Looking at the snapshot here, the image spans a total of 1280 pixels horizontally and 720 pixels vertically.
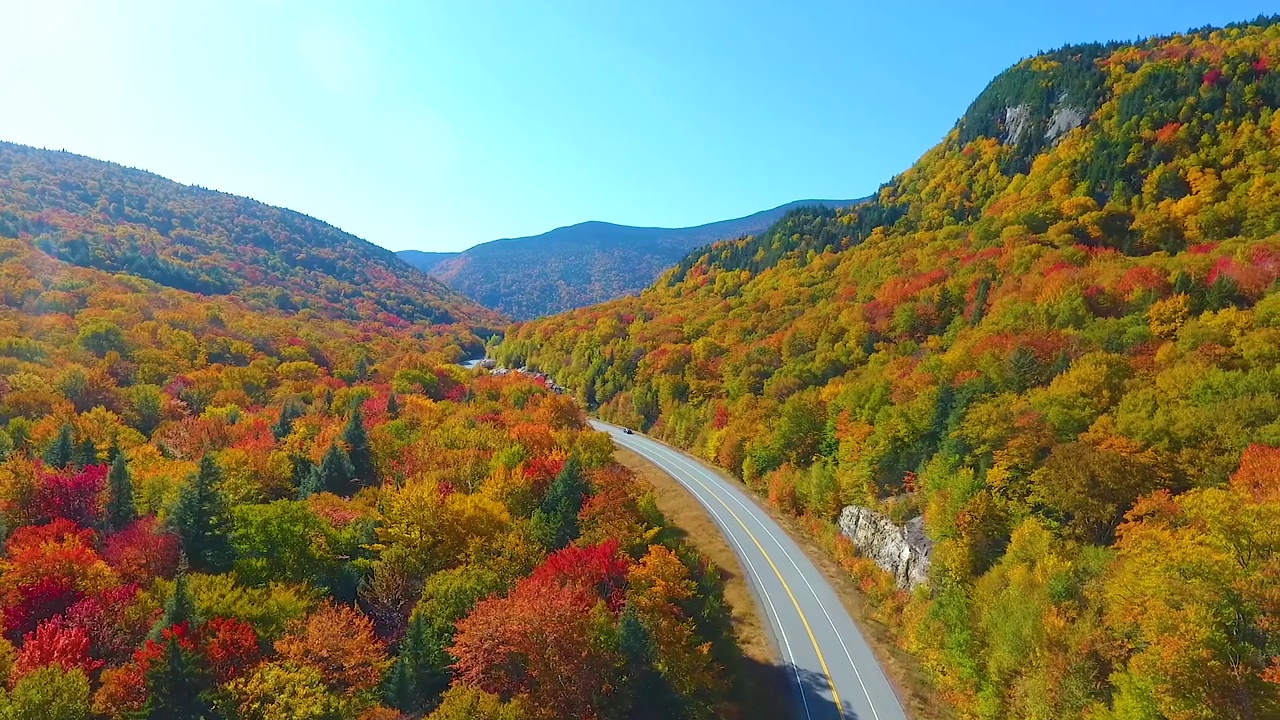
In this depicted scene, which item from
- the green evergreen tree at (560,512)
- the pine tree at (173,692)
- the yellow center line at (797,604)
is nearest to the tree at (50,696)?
the pine tree at (173,692)

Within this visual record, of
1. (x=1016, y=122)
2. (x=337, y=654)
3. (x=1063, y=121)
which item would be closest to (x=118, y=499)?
(x=337, y=654)

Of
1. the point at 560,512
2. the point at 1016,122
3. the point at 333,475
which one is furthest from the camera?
the point at 1016,122

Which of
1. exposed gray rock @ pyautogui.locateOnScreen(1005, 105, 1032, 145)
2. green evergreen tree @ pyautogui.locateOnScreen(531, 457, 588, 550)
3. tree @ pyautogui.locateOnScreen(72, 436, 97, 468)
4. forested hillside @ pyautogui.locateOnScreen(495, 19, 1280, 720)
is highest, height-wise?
exposed gray rock @ pyautogui.locateOnScreen(1005, 105, 1032, 145)

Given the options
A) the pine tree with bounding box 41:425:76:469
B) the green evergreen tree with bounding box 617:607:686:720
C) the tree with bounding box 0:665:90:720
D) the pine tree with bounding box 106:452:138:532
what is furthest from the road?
the pine tree with bounding box 41:425:76:469

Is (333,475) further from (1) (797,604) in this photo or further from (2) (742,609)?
(1) (797,604)

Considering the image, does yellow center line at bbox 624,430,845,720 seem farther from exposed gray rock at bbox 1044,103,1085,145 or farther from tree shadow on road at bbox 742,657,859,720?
exposed gray rock at bbox 1044,103,1085,145

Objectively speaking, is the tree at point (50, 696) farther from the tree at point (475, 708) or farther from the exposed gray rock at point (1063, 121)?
the exposed gray rock at point (1063, 121)

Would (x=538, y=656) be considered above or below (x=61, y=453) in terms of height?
above
